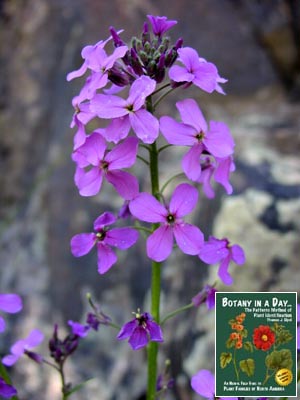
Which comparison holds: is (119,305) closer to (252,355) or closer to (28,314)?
(28,314)

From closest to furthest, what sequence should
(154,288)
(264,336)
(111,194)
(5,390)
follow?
(264,336) → (5,390) → (154,288) → (111,194)

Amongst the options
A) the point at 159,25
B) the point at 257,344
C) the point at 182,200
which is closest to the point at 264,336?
the point at 257,344

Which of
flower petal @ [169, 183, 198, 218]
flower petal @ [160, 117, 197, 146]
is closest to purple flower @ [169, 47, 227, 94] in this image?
flower petal @ [160, 117, 197, 146]

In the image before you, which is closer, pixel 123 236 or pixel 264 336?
pixel 264 336

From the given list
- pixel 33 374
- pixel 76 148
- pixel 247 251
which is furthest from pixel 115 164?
pixel 33 374

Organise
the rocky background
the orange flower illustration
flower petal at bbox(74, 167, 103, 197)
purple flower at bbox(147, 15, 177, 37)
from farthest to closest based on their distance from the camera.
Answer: the rocky background → purple flower at bbox(147, 15, 177, 37) → flower petal at bbox(74, 167, 103, 197) → the orange flower illustration

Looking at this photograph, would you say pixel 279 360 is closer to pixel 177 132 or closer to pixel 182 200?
pixel 182 200

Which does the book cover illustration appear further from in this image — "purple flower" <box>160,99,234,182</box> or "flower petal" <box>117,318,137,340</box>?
"purple flower" <box>160,99,234,182</box>
